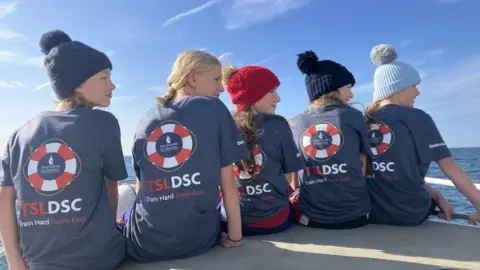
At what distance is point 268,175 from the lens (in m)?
2.58

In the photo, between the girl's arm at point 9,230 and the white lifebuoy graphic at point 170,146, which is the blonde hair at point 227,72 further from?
the girl's arm at point 9,230

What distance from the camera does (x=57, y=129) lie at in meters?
1.95

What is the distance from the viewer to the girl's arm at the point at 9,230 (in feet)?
6.49

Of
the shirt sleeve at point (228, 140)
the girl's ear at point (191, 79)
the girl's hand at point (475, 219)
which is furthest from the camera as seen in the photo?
the girl's hand at point (475, 219)

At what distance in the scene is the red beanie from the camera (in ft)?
9.11

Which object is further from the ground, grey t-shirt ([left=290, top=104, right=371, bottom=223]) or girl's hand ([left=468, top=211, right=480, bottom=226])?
grey t-shirt ([left=290, top=104, right=371, bottom=223])

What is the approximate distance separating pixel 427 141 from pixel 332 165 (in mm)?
710

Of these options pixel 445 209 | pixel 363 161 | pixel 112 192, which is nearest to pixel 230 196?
pixel 112 192

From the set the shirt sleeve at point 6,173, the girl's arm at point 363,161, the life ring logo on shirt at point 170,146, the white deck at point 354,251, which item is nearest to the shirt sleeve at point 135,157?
the life ring logo on shirt at point 170,146

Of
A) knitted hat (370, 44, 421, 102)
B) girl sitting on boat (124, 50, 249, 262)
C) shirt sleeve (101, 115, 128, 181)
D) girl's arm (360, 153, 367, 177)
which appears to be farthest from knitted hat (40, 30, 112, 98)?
knitted hat (370, 44, 421, 102)

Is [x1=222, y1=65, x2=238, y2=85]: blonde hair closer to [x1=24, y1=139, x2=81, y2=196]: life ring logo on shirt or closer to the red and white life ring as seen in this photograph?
the red and white life ring

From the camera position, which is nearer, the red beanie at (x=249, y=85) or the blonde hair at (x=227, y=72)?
the red beanie at (x=249, y=85)

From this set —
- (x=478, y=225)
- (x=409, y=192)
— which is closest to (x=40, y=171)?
(x=409, y=192)

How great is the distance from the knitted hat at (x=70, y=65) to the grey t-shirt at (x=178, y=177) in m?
0.45
